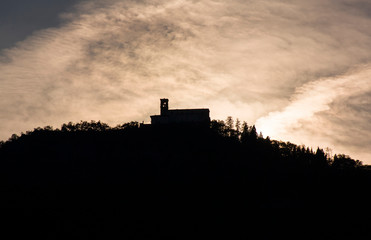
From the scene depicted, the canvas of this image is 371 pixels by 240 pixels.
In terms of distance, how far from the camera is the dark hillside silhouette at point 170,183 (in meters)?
122

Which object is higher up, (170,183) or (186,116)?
(186,116)

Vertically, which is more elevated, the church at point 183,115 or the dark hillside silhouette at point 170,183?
the church at point 183,115

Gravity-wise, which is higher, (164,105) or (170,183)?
(164,105)

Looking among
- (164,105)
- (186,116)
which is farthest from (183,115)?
(164,105)

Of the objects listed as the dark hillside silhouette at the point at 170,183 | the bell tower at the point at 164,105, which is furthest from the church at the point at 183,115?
the dark hillside silhouette at the point at 170,183

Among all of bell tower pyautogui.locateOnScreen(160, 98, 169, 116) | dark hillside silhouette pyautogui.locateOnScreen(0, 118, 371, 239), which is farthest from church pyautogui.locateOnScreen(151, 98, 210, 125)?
dark hillside silhouette pyautogui.locateOnScreen(0, 118, 371, 239)

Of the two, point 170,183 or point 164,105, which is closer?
point 164,105

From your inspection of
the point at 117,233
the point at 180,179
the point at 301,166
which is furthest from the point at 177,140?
the point at 301,166

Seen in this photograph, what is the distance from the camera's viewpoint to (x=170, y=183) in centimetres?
13025

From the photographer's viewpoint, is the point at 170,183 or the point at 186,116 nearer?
the point at 186,116

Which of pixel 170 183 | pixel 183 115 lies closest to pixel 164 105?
pixel 183 115

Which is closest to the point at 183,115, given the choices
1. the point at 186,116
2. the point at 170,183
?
the point at 186,116

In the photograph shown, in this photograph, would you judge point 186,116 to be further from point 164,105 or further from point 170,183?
point 170,183

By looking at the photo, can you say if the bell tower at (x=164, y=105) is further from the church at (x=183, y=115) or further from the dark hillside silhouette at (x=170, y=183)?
the dark hillside silhouette at (x=170, y=183)
